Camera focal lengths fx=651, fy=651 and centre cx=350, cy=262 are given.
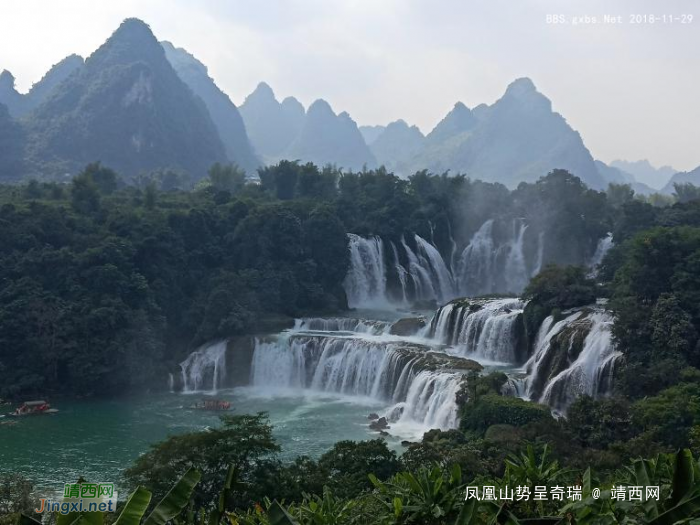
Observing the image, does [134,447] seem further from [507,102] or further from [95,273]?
[507,102]

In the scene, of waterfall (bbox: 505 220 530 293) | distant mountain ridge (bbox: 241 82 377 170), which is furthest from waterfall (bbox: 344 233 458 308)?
distant mountain ridge (bbox: 241 82 377 170)

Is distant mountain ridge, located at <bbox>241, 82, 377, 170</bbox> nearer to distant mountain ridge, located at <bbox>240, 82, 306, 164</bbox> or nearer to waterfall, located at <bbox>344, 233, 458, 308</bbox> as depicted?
distant mountain ridge, located at <bbox>240, 82, 306, 164</bbox>

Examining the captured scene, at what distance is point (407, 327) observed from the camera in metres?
25.2

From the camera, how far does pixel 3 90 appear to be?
84875 millimetres

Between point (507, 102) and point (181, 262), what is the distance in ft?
307

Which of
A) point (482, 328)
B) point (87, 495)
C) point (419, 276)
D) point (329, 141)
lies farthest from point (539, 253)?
point (329, 141)

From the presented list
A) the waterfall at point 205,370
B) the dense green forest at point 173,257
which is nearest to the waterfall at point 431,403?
the waterfall at point 205,370

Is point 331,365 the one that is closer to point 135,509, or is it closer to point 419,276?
point 419,276

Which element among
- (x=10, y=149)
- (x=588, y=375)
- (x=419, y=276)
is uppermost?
(x=10, y=149)

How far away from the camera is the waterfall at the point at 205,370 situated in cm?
2433

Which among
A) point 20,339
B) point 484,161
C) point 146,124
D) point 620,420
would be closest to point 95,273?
point 20,339

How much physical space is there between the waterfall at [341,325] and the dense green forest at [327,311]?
3.90 feet

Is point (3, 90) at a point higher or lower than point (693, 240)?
higher

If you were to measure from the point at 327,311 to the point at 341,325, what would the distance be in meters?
3.48
